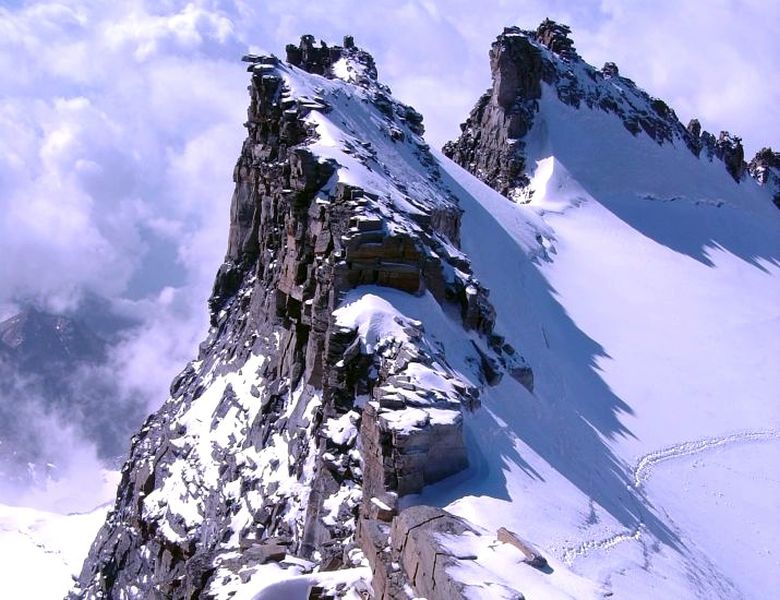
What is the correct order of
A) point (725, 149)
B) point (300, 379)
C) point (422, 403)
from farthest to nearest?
point (725, 149)
point (300, 379)
point (422, 403)

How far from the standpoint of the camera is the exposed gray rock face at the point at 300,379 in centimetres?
1612

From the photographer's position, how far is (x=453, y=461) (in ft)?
52.5

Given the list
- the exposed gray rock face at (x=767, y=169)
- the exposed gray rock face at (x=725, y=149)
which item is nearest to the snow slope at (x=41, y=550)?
the exposed gray rock face at (x=725, y=149)

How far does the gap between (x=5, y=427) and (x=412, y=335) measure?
14241 centimetres

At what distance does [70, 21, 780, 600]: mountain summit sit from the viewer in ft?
47.6

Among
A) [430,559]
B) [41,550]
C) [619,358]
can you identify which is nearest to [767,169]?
[619,358]

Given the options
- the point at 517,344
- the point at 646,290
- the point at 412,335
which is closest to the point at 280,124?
the point at 517,344

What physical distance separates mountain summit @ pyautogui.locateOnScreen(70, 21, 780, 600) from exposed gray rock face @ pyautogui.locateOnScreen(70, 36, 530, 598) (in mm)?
99

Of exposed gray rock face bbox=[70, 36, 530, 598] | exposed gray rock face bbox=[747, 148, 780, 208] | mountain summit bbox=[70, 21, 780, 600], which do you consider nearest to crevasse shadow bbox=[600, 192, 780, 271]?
mountain summit bbox=[70, 21, 780, 600]

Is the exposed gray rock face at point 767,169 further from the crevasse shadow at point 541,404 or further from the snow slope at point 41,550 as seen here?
the snow slope at point 41,550

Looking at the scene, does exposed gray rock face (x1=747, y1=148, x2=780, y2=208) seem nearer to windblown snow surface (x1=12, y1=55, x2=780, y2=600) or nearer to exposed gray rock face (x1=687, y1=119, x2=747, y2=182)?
exposed gray rock face (x1=687, y1=119, x2=747, y2=182)

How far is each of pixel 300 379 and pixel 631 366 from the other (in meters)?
23.2

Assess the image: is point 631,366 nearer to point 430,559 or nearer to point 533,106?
point 430,559

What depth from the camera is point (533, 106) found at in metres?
68.1
